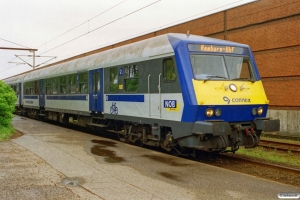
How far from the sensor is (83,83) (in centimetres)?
1579

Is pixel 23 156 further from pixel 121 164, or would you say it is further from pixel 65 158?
pixel 121 164

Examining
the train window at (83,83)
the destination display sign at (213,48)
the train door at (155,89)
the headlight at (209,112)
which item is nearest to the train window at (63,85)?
the train window at (83,83)

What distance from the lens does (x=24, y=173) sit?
7500mm

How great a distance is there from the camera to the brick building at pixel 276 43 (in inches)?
762

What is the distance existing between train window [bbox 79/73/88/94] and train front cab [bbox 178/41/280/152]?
720 centimetres

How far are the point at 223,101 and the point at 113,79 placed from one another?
197 inches

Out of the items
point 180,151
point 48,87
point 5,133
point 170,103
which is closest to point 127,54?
point 170,103

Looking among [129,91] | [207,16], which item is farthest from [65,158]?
[207,16]

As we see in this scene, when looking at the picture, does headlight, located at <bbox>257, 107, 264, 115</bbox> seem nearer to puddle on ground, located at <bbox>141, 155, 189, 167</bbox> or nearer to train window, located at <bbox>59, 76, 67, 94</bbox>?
puddle on ground, located at <bbox>141, 155, 189, 167</bbox>

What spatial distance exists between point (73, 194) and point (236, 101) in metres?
4.86

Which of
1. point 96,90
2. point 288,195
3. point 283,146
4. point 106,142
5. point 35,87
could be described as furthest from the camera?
point 35,87

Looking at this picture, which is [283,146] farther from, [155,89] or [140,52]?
[140,52]

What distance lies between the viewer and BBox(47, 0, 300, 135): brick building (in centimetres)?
1936

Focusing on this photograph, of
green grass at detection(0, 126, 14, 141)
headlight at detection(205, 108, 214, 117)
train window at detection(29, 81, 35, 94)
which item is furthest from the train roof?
train window at detection(29, 81, 35, 94)
